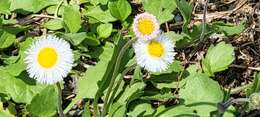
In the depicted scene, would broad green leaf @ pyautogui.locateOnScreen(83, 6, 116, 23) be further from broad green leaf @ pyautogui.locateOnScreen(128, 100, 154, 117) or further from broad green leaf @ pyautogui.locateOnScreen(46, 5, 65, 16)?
broad green leaf @ pyautogui.locateOnScreen(128, 100, 154, 117)

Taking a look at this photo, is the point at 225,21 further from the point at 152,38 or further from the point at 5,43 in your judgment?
the point at 5,43

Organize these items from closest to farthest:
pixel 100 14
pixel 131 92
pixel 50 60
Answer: pixel 50 60, pixel 131 92, pixel 100 14

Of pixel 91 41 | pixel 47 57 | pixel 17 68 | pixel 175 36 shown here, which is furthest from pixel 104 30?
pixel 47 57

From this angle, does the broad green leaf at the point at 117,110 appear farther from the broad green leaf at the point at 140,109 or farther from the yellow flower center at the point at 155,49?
the yellow flower center at the point at 155,49

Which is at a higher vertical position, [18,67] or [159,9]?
[159,9]

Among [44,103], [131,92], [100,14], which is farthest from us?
[100,14]

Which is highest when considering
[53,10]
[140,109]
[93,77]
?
[53,10]

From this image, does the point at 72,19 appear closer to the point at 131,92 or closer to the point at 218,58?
the point at 131,92
